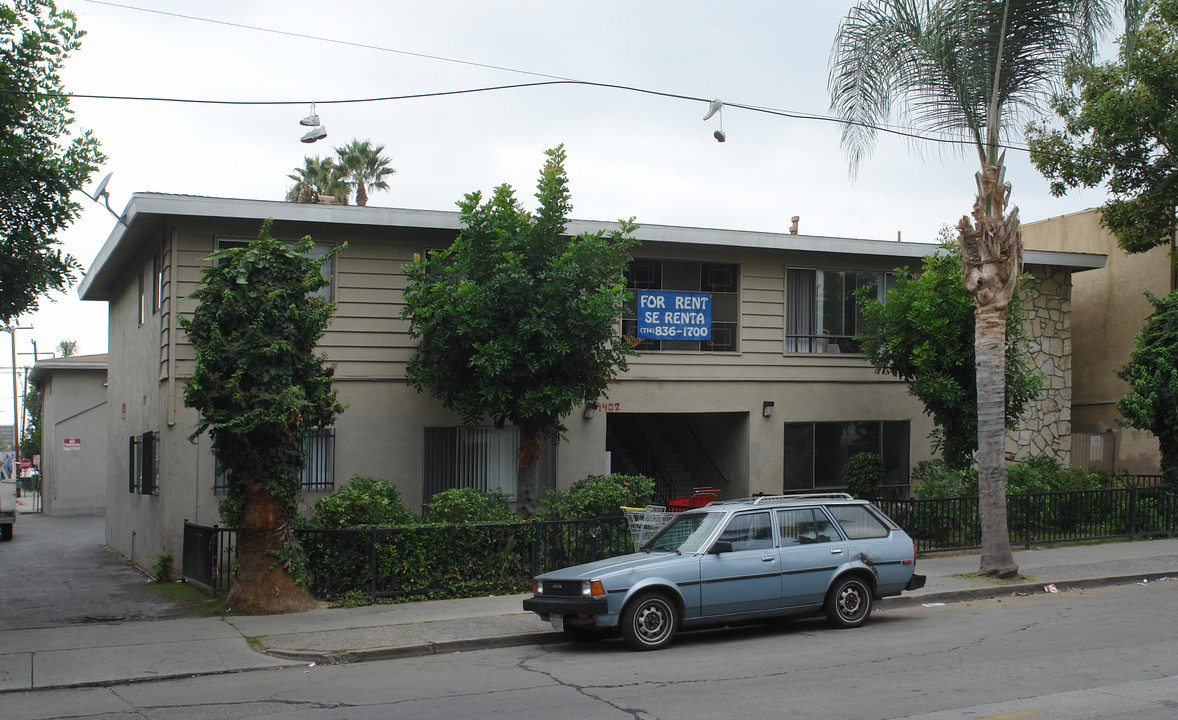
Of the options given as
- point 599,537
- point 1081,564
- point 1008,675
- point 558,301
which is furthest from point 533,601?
point 1081,564

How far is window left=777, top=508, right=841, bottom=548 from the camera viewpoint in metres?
11.1

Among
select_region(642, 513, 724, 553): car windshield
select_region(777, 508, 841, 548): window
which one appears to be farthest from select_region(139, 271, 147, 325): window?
select_region(777, 508, 841, 548): window

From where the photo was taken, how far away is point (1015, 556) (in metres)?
16.7

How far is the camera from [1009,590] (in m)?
13.9

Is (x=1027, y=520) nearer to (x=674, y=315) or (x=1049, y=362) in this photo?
(x=1049, y=362)

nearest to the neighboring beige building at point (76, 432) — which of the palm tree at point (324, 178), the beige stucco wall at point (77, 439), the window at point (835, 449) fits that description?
the beige stucco wall at point (77, 439)

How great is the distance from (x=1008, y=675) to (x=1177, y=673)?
142 centimetres

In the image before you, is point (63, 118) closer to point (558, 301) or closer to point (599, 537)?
point (558, 301)

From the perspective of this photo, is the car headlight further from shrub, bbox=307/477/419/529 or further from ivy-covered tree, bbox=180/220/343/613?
shrub, bbox=307/477/419/529

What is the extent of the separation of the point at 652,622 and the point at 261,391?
5425 mm

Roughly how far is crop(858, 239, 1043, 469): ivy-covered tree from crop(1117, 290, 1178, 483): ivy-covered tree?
2.82 metres

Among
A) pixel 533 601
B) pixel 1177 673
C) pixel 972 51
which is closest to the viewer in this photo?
pixel 1177 673

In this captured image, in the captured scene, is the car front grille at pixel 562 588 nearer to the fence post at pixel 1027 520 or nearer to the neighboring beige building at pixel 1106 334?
the fence post at pixel 1027 520

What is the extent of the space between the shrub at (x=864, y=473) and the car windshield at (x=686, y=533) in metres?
8.97
